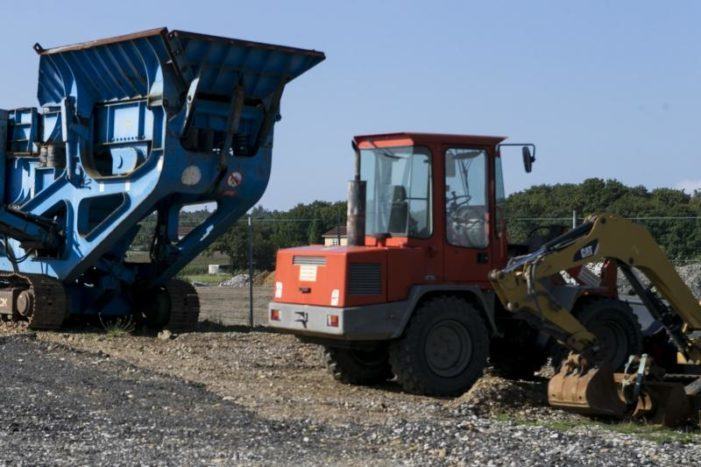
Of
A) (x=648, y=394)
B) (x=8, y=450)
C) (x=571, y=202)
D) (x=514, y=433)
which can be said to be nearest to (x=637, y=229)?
(x=648, y=394)

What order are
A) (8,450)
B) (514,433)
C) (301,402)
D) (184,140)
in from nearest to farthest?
(8,450), (514,433), (301,402), (184,140)

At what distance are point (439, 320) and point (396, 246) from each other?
0.88 m

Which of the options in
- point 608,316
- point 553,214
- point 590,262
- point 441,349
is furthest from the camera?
point 553,214

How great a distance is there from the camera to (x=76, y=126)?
1858cm

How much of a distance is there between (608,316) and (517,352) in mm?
1162

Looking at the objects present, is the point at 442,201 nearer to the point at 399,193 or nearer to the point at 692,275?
the point at 399,193

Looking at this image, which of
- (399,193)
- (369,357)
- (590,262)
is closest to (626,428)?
(590,262)

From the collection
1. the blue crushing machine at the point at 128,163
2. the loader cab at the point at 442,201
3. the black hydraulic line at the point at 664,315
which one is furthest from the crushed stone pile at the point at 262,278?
the black hydraulic line at the point at 664,315

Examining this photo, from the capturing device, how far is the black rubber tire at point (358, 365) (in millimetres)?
12953

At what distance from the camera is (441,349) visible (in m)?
12.0

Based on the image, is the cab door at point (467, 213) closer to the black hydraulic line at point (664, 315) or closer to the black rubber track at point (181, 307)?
the black hydraulic line at point (664, 315)

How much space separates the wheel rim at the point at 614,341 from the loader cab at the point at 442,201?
1.26 m

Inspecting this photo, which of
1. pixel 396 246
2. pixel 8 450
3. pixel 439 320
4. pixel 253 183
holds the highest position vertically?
pixel 253 183

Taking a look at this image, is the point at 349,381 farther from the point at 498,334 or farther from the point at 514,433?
the point at 514,433
